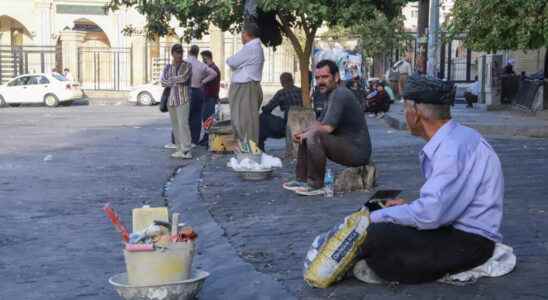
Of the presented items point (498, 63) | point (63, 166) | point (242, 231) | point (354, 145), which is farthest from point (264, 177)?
point (498, 63)

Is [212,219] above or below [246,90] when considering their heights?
below

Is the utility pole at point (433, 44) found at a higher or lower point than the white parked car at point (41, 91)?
higher

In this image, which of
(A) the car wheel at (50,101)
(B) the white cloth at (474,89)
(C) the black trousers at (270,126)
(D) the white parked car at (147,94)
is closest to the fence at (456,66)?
(B) the white cloth at (474,89)

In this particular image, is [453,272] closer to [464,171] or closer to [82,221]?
[464,171]

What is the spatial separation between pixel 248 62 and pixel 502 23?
5.98 metres

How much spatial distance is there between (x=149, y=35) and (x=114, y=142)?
7.76 feet

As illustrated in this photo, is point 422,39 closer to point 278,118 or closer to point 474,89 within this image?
point 474,89

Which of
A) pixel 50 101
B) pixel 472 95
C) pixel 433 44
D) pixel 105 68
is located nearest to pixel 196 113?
pixel 433 44

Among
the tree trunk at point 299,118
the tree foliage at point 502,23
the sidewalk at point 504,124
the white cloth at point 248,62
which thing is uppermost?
the tree foliage at point 502,23

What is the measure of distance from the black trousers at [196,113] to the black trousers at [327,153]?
6764 mm

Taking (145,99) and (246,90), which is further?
(145,99)

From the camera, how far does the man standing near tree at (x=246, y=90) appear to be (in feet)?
40.2

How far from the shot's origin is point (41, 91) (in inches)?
1478

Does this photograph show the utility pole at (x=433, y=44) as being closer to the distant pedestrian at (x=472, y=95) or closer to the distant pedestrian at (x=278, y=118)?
the distant pedestrian at (x=472, y=95)
